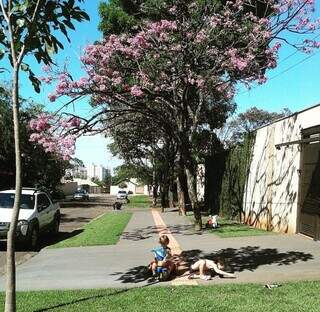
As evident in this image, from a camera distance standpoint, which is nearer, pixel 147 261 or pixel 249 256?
pixel 249 256

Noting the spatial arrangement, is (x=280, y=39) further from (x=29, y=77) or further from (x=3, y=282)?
(x=29, y=77)

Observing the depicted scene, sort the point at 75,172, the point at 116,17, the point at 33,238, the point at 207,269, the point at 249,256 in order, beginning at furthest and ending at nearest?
1. the point at 75,172
2. the point at 116,17
3. the point at 33,238
4. the point at 249,256
5. the point at 207,269

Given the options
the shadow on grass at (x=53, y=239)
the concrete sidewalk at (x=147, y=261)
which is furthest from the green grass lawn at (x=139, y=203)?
the concrete sidewalk at (x=147, y=261)

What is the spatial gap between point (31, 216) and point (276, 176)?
7.87 meters

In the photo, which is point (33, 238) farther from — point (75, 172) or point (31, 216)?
point (75, 172)

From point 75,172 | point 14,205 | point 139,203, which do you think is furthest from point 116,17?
point 75,172

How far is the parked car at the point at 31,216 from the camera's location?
672 inches

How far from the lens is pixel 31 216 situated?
17781 mm

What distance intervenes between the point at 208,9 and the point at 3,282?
11.8 meters

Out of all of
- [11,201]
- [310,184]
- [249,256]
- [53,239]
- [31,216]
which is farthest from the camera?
[53,239]

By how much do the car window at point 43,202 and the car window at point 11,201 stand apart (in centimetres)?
31

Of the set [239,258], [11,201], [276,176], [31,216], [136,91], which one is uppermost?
[136,91]

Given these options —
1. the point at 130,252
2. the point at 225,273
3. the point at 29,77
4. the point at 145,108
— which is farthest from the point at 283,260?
the point at 145,108

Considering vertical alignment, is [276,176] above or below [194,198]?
above
